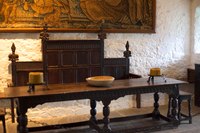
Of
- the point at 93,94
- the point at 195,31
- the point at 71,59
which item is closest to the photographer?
the point at 93,94

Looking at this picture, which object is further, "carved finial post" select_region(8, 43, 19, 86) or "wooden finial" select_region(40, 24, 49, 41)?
"wooden finial" select_region(40, 24, 49, 41)

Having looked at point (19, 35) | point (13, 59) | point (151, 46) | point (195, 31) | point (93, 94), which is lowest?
point (93, 94)

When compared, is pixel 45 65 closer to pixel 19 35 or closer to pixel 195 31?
pixel 19 35

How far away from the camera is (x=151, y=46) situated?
5.49 m

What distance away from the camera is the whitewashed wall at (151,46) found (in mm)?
4625

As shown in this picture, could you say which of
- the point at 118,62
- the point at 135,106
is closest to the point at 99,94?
the point at 118,62

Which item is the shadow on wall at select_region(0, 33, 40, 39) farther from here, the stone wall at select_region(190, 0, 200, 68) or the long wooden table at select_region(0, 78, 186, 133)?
the stone wall at select_region(190, 0, 200, 68)

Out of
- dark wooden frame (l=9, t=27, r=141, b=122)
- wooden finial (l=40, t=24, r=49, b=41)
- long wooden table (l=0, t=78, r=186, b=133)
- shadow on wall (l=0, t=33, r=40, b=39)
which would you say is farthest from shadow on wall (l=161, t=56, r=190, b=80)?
shadow on wall (l=0, t=33, r=40, b=39)

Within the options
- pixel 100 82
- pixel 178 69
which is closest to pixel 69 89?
pixel 100 82

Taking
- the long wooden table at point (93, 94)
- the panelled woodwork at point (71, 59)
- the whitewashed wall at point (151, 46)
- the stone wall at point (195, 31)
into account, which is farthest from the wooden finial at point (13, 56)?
the stone wall at point (195, 31)

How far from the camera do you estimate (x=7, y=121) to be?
4.50 meters

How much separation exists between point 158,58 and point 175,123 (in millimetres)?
1856

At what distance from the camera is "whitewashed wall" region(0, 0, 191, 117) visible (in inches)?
182

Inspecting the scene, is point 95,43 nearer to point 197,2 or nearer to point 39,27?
point 39,27
